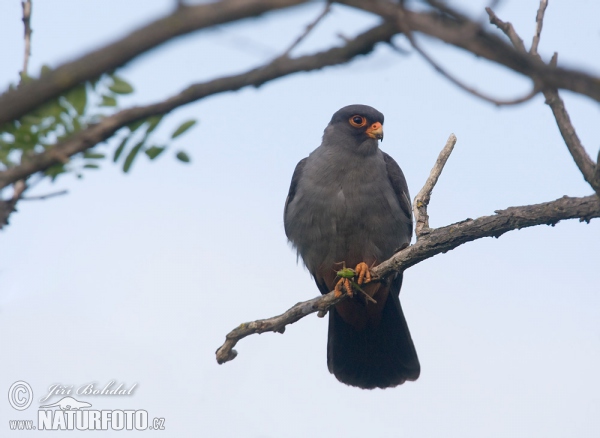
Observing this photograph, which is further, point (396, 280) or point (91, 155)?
point (396, 280)

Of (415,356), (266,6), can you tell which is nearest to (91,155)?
(266,6)

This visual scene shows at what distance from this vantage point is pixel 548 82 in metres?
1.66

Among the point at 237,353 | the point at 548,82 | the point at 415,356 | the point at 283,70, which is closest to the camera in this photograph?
the point at 548,82

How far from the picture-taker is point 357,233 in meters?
6.40

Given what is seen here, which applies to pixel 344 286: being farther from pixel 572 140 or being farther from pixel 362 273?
pixel 572 140

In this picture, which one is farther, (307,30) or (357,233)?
(357,233)

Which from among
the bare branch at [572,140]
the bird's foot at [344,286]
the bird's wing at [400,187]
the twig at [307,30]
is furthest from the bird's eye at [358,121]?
the twig at [307,30]

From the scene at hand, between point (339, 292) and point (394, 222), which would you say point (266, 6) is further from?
point (394, 222)

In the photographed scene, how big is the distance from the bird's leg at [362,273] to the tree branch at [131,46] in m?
4.29

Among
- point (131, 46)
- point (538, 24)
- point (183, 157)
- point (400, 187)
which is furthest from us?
A: point (400, 187)

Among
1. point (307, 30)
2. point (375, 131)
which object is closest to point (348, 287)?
point (375, 131)

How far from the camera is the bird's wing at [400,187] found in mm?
6727

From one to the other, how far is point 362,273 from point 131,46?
4424 mm

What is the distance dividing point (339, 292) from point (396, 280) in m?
1.37
